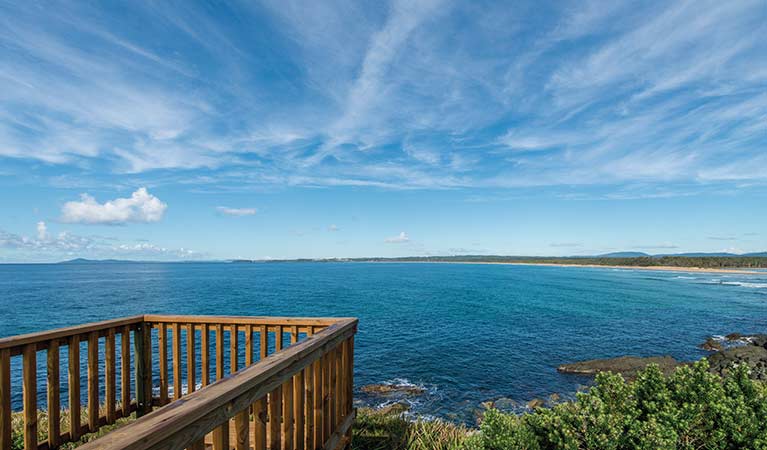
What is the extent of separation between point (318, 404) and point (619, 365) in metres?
19.3

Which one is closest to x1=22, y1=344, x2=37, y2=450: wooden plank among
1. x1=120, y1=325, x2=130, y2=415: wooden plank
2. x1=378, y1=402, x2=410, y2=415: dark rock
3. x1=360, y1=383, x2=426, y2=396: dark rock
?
x1=120, y1=325, x2=130, y2=415: wooden plank

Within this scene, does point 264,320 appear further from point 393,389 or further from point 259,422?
point 393,389

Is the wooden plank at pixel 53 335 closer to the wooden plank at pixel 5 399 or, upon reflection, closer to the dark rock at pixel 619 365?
the wooden plank at pixel 5 399

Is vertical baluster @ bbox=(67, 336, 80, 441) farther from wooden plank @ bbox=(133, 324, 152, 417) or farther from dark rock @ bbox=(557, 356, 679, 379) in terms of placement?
dark rock @ bbox=(557, 356, 679, 379)

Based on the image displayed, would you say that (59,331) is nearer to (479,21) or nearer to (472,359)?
(479,21)

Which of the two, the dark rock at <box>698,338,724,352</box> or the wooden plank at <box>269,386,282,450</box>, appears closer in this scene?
the wooden plank at <box>269,386,282,450</box>

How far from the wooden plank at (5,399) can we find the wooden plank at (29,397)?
10 centimetres

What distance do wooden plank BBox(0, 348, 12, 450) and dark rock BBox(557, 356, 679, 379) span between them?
18.9 metres

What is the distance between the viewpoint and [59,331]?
335 cm

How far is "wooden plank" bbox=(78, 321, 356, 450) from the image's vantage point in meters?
1.20

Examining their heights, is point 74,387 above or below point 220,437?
below

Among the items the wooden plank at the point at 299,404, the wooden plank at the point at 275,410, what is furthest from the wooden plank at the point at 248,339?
the wooden plank at the point at 275,410

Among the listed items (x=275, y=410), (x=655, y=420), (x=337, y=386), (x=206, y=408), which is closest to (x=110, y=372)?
(x=337, y=386)

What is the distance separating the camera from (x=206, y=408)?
155 cm
